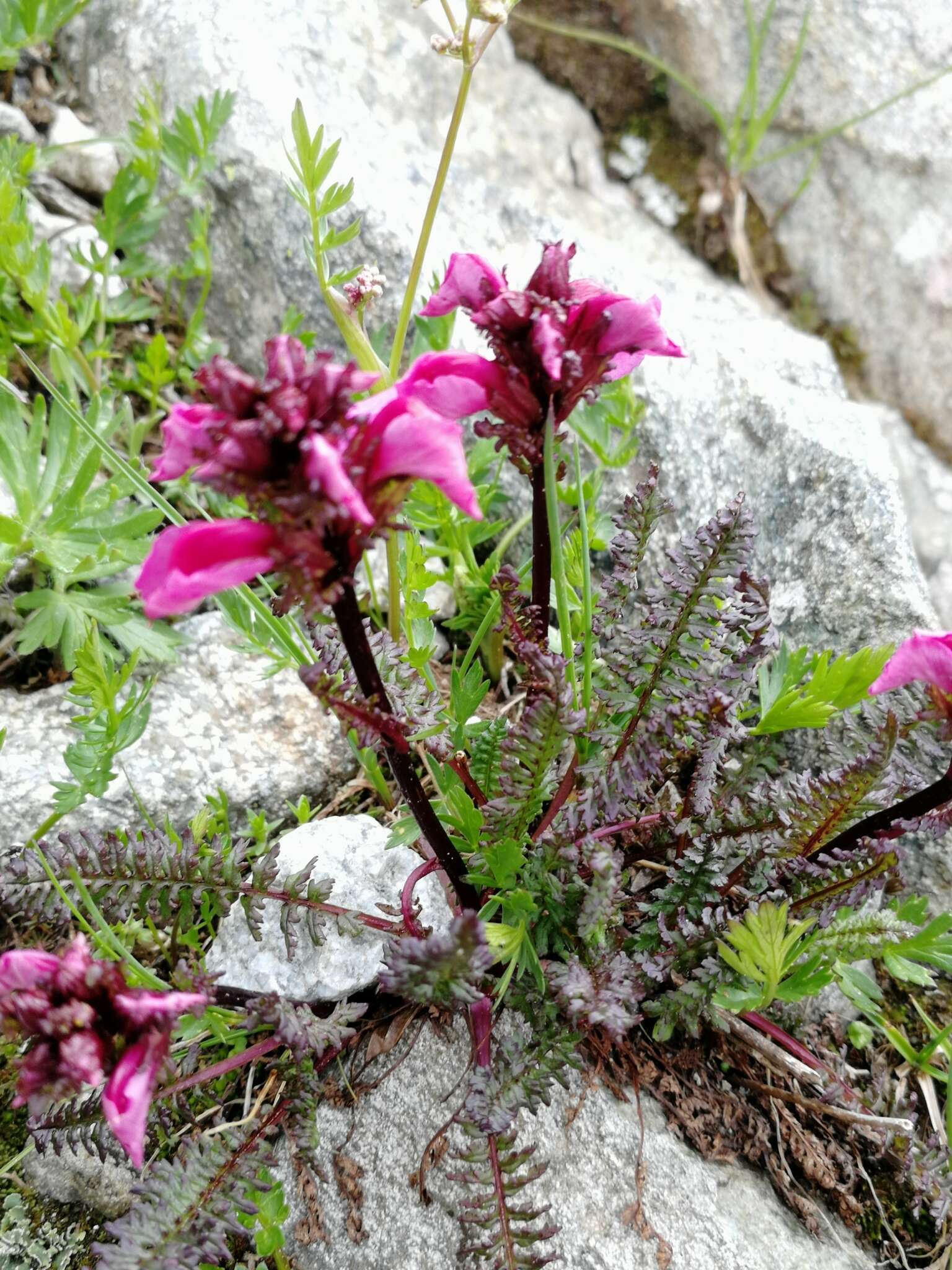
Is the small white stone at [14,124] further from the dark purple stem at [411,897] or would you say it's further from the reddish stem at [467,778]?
the dark purple stem at [411,897]

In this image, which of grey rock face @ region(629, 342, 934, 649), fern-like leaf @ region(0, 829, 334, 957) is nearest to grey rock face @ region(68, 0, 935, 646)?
grey rock face @ region(629, 342, 934, 649)

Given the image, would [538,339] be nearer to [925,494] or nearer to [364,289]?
[364,289]

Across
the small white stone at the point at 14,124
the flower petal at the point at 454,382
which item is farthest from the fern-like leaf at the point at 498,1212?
the small white stone at the point at 14,124

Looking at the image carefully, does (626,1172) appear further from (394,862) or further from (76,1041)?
(76,1041)

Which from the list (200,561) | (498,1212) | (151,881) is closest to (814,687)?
(498,1212)

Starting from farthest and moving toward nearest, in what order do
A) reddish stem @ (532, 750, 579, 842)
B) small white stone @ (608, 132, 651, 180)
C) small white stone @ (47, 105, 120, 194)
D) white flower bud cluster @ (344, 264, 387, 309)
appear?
small white stone @ (608, 132, 651, 180) < small white stone @ (47, 105, 120, 194) < white flower bud cluster @ (344, 264, 387, 309) < reddish stem @ (532, 750, 579, 842)

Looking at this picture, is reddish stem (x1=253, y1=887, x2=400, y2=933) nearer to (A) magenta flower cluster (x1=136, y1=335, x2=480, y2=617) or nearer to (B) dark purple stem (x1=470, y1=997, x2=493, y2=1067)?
(B) dark purple stem (x1=470, y1=997, x2=493, y2=1067)
